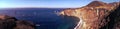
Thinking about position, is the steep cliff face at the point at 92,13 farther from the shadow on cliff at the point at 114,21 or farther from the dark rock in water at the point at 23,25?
the dark rock in water at the point at 23,25

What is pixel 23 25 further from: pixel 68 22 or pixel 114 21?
pixel 114 21

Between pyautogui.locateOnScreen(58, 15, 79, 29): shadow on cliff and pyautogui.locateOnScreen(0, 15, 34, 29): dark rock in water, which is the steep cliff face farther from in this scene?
pyautogui.locateOnScreen(0, 15, 34, 29): dark rock in water

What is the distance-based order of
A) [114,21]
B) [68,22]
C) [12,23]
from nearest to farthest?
1. [12,23]
2. [68,22]
3. [114,21]

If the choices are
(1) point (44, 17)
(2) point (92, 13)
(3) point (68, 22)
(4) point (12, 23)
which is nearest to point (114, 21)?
(2) point (92, 13)

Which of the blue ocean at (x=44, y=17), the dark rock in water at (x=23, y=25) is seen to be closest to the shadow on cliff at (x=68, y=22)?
the blue ocean at (x=44, y=17)

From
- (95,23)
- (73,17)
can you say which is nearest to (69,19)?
(73,17)

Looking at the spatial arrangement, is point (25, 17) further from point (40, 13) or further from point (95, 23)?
point (95, 23)

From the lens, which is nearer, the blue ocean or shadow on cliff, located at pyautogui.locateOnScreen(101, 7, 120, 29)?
the blue ocean

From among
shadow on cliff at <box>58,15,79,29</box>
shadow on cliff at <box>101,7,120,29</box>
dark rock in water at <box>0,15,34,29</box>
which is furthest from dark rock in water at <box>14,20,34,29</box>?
shadow on cliff at <box>101,7,120,29</box>
